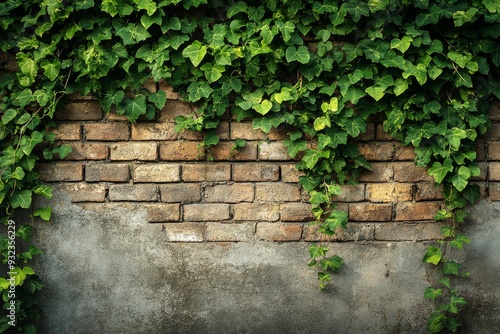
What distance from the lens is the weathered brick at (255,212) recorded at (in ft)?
8.89

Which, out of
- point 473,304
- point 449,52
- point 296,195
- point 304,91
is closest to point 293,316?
point 296,195

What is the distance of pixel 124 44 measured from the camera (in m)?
2.50

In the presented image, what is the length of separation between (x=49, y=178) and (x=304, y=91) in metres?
1.33

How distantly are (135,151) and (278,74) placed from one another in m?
0.80

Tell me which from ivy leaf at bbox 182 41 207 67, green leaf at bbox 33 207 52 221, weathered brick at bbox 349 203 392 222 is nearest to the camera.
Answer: ivy leaf at bbox 182 41 207 67

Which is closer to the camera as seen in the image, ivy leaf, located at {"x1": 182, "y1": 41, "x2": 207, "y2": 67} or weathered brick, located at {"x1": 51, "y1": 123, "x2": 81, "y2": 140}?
ivy leaf, located at {"x1": 182, "y1": 41, "x2": 207, "y2": 67}

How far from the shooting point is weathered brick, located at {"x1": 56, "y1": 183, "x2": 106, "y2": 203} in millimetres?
2684

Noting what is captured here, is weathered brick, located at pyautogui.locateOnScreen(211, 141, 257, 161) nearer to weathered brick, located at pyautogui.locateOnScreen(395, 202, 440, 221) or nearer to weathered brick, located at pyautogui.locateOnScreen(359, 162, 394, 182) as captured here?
weathered brick, located at pyautogui.locateOnScreen(359, 162, 394, 182)

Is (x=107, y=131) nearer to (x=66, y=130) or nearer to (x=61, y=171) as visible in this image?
(x=66, y=130)

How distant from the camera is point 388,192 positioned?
2.72 meters

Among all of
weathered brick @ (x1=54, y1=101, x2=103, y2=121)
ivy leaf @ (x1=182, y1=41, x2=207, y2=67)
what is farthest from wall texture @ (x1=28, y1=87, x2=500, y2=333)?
ivy leaf @ (x1=182, y1=41, x2=207, y2=67)

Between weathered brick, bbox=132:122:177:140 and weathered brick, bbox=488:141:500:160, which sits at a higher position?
weathered brick, bbox=132:122:177:140

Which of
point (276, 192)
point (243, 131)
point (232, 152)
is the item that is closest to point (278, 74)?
point (243, 131)

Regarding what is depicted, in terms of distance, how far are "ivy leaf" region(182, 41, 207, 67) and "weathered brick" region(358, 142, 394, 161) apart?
90 cm
